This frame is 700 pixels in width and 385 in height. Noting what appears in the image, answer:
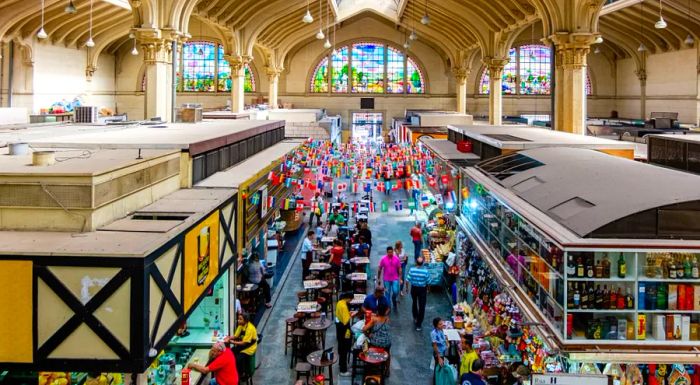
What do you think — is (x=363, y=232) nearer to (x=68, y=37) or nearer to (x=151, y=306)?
(x=151, y=306)

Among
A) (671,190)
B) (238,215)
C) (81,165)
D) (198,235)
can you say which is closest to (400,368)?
(238,215)

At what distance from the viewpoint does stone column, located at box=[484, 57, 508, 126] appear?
76.2 ft

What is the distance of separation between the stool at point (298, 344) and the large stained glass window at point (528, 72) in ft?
95.1

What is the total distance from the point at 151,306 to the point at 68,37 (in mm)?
26050

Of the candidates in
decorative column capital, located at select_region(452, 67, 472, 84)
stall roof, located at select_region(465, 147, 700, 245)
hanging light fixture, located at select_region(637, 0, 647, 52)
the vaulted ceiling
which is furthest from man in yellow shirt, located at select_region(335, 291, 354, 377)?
decorative column capital, located at select_region(452, 67, 472, 84)

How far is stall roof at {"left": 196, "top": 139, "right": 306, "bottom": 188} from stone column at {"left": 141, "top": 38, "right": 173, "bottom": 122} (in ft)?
9.79

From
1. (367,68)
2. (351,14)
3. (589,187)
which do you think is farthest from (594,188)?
(367,68)

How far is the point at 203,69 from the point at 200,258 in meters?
29.6

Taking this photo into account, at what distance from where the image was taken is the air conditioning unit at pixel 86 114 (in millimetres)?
14461

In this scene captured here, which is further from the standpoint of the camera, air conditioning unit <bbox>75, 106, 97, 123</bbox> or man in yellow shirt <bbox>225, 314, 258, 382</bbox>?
air conditioning unit <bbox>75, 106, 97, 123</bbox>

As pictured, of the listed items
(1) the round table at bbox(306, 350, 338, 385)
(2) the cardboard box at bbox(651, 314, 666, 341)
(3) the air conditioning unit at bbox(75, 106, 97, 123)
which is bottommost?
(1) the round table at bbox(306, 350, 338, 385)

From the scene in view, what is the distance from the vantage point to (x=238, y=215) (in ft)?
26.0

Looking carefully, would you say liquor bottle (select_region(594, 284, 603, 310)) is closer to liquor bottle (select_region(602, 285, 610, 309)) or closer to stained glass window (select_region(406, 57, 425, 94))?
liquor bottle (select_region(602, 285, 610, 309))

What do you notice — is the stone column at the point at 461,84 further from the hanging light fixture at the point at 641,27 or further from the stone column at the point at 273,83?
the stone column at the point at 273,83
